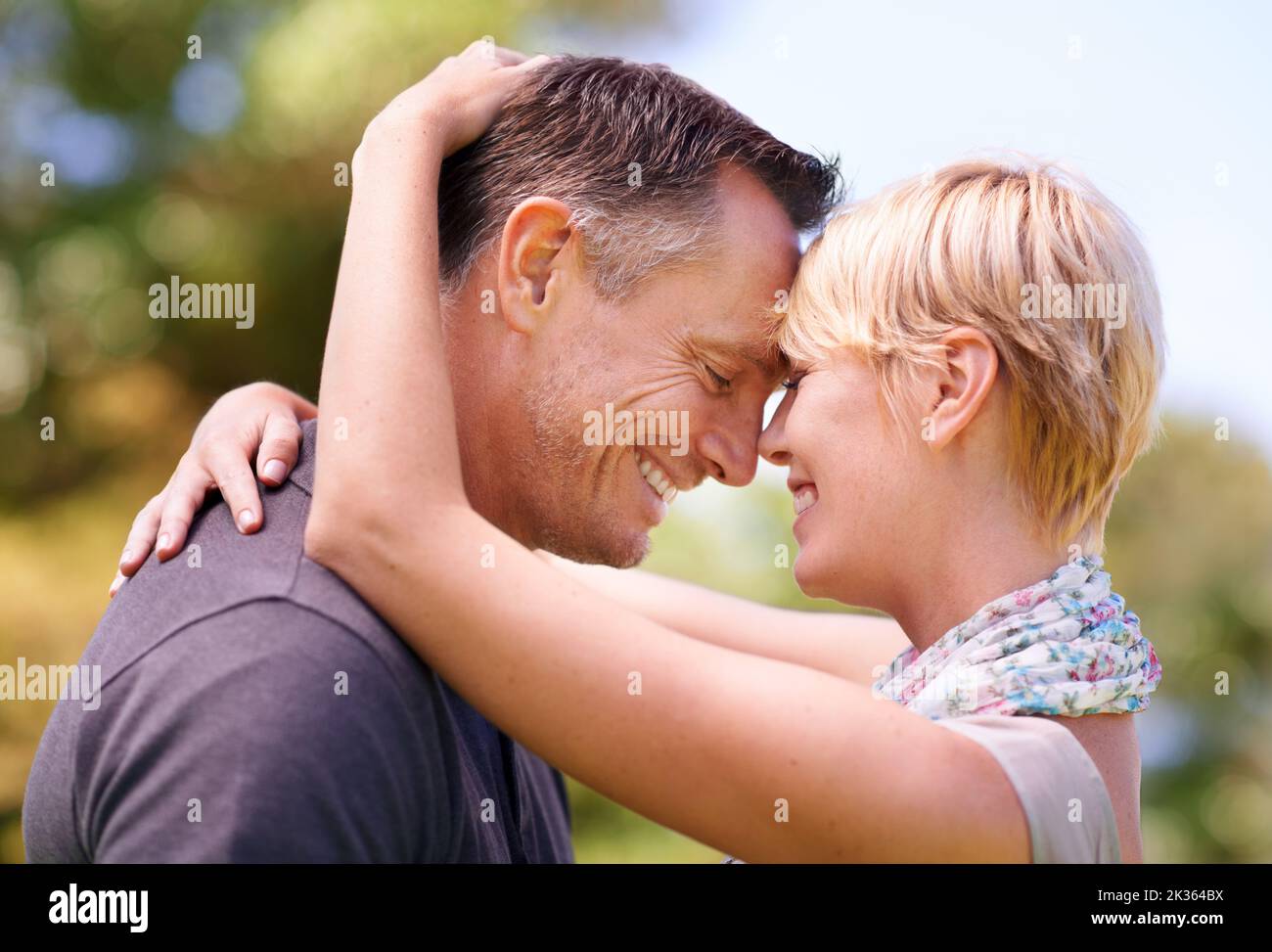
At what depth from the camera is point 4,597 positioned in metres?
5.73

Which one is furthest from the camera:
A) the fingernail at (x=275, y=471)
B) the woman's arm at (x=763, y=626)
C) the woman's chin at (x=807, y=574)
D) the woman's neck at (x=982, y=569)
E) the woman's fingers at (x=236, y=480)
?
the woman's arm at (x=763, y=626)

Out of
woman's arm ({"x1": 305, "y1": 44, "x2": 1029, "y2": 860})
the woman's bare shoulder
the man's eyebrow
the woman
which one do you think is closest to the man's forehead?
the man's eyebrow

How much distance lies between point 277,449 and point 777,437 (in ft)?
2.89

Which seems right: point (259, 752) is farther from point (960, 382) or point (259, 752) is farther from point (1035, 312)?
point (1035, 312)

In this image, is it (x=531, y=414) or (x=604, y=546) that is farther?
(x=604, y=546)

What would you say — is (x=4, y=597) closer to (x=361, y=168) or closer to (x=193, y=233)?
(x=193, y=233)

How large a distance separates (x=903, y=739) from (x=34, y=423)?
6.07 meters

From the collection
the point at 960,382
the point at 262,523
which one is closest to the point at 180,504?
the point at 262,523

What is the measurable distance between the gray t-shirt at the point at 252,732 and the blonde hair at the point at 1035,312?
96 centimetres

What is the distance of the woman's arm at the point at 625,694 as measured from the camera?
142 cm

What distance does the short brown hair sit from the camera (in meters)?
2.13

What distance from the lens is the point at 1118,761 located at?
1705 millimetres

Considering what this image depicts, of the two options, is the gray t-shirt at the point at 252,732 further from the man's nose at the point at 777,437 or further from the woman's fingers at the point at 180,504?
the man's nose at the point at 777,437

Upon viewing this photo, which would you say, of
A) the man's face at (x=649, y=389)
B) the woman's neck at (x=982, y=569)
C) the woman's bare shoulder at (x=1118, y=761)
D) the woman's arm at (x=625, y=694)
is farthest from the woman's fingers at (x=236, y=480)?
the woman's bare shoulder at (x=1118, y=761)
